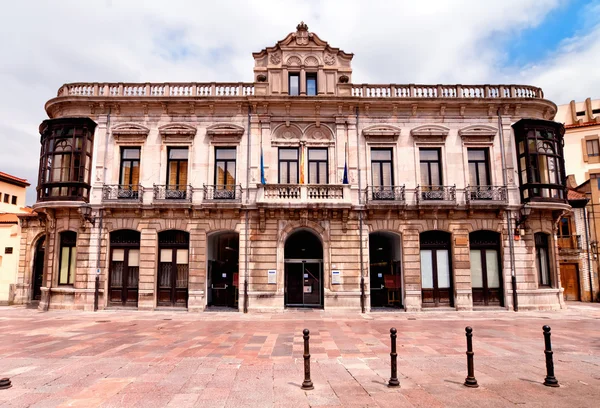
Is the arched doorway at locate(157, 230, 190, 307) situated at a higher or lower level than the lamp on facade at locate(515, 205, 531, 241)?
lower

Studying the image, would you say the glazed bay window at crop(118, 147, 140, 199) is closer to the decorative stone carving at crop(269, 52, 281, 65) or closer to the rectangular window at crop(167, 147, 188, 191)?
the rectangular window at crop(167, 147, 188, 191)

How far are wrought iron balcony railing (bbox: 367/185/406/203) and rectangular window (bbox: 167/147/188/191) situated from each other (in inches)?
402

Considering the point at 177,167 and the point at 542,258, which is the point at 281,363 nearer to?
the point at 177,167

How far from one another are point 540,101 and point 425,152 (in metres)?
7.08

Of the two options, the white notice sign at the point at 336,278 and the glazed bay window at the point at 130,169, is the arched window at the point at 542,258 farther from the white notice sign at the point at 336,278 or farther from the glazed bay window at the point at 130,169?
the glazed bay window at the point at 130,169

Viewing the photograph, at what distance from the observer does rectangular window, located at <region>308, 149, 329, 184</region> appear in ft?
70.0

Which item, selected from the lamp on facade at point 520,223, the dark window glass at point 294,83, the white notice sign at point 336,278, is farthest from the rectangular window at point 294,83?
the lamp on facade at point 520,223

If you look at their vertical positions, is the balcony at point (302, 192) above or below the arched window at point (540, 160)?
below

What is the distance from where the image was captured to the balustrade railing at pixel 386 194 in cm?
2072

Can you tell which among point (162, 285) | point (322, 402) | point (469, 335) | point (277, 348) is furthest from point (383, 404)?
point (162, 285)

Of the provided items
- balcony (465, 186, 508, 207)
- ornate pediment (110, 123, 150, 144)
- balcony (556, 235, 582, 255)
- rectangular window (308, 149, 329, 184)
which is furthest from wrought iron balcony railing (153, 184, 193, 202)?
balcony (556, 235, 582, 255)

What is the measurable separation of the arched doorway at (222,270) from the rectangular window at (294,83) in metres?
8.75

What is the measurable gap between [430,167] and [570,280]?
14684 millimetres

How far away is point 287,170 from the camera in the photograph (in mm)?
21328
